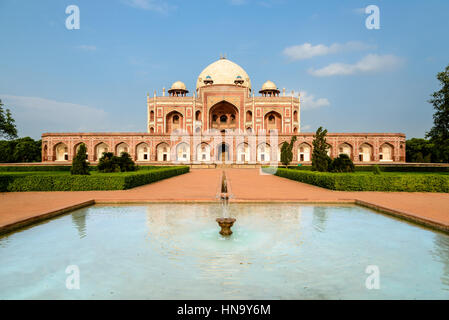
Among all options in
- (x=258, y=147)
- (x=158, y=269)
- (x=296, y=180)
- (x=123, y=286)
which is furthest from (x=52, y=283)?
(x=258, y=147)

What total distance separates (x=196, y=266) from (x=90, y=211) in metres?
4.23

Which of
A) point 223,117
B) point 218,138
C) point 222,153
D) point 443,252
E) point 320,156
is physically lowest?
point 443,252

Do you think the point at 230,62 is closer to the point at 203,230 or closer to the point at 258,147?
the point at 258,147

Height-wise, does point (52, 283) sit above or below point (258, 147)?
below

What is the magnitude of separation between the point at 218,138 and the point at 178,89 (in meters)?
13.3

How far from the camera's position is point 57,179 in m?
10.2

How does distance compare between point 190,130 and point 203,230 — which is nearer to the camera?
point 203,230

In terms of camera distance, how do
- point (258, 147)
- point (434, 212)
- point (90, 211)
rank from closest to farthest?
point (434, 212)
point (90, 211)
point (258, 147)

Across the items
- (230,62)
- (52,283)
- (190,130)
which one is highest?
(230,62)

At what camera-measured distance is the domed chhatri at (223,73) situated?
41438 millimetres

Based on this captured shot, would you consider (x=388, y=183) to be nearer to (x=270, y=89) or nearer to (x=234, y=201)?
(x=234, y=201)

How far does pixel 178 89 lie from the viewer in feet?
135

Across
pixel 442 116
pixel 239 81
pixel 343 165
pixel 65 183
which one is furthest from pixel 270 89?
pixel 65 183

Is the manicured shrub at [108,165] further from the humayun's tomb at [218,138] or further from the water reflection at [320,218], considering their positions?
the humayun's tomb at [218,138]
